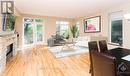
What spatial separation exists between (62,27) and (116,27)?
5154 millimetres


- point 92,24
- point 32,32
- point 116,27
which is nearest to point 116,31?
point 116,27

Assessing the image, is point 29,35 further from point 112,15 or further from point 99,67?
point 99,67

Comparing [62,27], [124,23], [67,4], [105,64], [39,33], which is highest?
[67,4]

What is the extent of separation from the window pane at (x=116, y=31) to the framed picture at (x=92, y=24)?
119 centimetres

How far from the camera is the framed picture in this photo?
7500 mm

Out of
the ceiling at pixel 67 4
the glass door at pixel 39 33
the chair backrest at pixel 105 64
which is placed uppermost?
the ceiling at pixel 67 4

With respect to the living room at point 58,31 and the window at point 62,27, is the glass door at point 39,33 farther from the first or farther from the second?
the window at point 62,27

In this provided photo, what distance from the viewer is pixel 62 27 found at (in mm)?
10422

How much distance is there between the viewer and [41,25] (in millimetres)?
9516

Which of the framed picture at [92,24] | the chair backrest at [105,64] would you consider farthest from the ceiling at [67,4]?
the chair backrest at [105,64]

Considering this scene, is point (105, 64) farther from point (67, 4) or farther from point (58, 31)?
point (58, 31)

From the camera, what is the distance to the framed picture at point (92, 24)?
7500mm

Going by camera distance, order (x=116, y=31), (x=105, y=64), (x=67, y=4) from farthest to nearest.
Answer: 1. (x=116, y=31)
2. (x=67, y=4)
3. (x=105, y=64)

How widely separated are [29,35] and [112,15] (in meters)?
5.89
